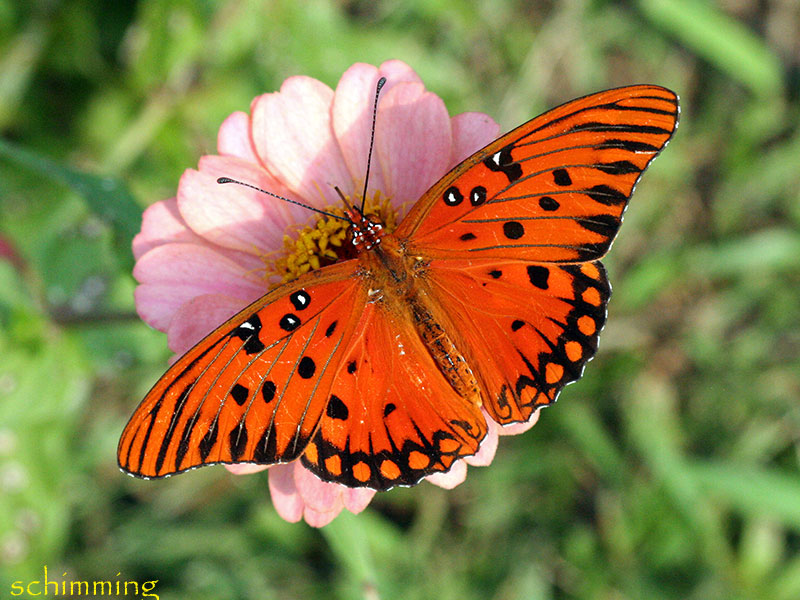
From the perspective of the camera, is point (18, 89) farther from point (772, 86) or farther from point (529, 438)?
point (772, 86)

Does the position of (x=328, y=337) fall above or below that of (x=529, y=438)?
above

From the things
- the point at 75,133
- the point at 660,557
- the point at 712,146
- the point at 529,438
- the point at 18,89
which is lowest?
the point at 660,557

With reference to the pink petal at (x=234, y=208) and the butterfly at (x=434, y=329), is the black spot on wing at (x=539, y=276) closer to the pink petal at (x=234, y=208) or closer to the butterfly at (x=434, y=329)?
the butterfly at (x=434, y=329)

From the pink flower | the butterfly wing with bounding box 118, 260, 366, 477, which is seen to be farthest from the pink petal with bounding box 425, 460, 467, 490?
the butterfly wing with bounding box 118, 260, 366, 477

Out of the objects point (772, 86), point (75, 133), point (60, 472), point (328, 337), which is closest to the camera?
point (328, 337)

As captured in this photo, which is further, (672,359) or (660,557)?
(672,359)

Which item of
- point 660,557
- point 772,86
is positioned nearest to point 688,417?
point 660,557
